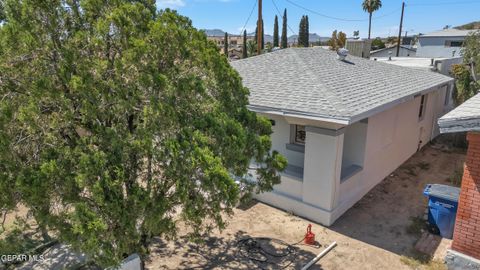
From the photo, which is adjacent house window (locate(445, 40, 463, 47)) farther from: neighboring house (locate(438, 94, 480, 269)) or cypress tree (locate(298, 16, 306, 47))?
neighboring house (locate(438, 94, 480, 269))

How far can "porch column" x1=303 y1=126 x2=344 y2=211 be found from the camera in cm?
812

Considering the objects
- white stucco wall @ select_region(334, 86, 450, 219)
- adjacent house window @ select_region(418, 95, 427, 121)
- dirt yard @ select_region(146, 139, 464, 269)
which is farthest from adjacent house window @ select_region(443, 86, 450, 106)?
dirt yard @ select_region(146, 139, 464, 269)

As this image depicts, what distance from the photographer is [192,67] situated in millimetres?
5047

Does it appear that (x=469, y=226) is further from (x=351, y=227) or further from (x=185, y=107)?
(x=185, y=107)

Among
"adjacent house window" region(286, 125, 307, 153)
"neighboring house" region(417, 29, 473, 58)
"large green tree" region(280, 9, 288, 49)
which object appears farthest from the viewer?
"large green tree" region(280, 9, 288, 49)

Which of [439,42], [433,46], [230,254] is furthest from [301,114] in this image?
[439,42]

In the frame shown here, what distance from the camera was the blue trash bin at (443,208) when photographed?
7765 millimetres

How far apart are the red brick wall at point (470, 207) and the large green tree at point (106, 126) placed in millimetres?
4559

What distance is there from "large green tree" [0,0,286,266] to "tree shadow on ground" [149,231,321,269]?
2633 millimetres

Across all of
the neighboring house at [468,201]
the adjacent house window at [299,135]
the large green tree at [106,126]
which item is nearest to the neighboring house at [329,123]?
the adjacent house window at [299,135]

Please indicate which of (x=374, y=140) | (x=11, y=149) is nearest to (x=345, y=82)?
(x=374, y=140)

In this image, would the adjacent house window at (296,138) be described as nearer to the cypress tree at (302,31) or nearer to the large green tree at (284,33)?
the large green tree at (284,33)

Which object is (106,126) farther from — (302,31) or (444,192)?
(302,31)

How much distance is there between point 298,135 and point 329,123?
235 centimetres
